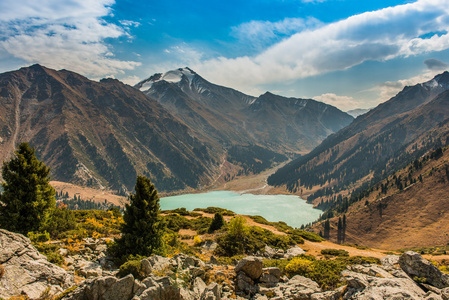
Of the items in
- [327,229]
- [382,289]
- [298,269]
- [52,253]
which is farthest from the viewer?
[327,229]

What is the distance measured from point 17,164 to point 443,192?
14490cm

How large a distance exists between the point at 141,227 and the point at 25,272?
8.37 m

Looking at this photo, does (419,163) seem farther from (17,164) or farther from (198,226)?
(17,164)

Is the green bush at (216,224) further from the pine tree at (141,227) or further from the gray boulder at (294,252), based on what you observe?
the pine tree at (141,227)

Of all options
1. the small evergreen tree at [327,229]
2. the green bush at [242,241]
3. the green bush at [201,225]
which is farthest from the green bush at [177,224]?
the small evergreen tree at [327,229]

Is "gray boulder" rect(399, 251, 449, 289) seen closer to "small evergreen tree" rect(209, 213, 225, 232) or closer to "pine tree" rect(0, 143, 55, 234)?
"small evergreen tree" rect(209, 213, 225, 232)

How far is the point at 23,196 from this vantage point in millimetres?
23156

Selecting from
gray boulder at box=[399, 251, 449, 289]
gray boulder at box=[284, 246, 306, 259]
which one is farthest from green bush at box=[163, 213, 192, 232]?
gray boulder at box=[399, 251, 449, 289]

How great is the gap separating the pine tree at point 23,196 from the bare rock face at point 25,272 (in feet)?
24.7

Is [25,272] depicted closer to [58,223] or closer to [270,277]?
[58,223]

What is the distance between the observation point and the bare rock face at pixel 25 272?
1345 centimetres

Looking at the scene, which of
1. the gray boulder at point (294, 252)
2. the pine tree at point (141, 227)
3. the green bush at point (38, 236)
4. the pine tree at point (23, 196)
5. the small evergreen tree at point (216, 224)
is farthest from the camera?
the small evergreen tree at point (216, 224)

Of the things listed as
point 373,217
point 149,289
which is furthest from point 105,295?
point 373,217

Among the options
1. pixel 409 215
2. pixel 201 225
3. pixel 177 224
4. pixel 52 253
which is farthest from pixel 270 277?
pixel 409 215
